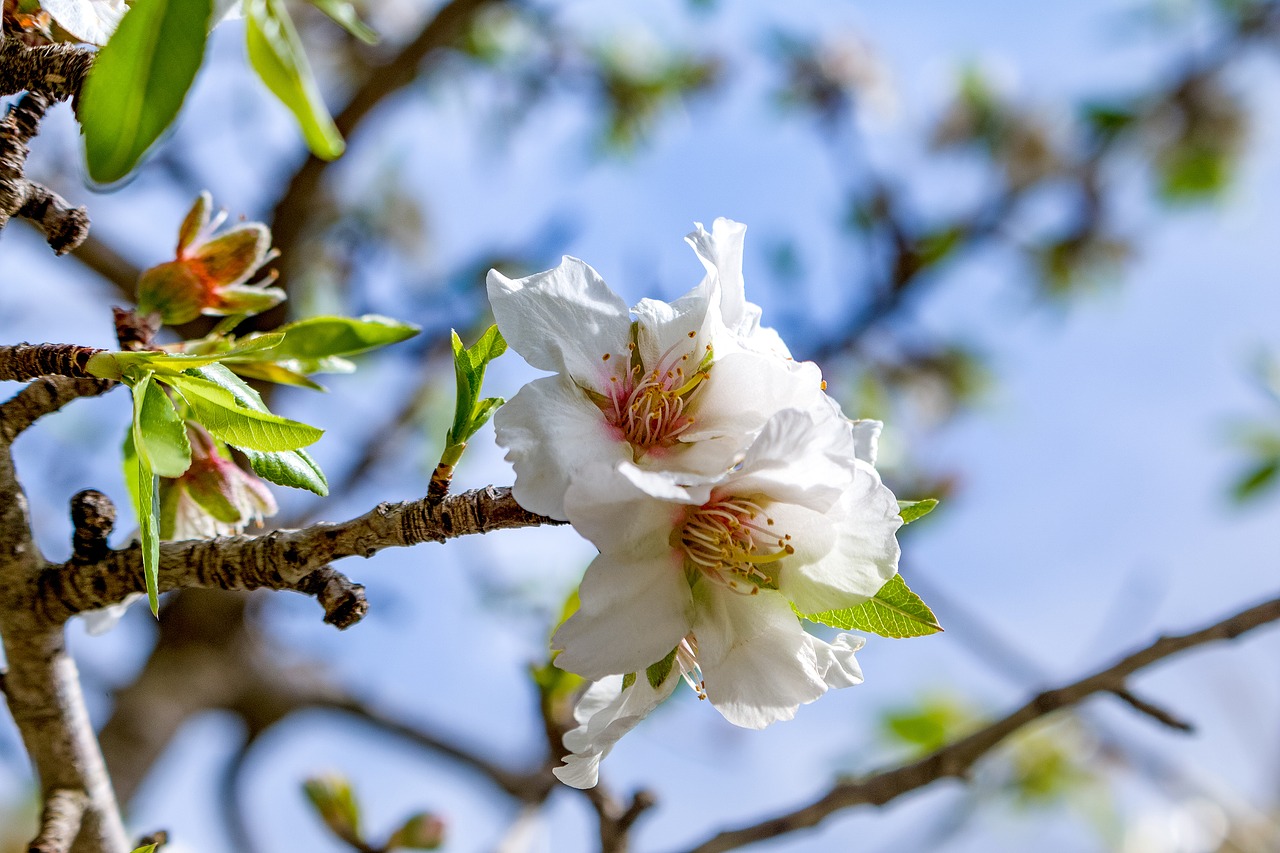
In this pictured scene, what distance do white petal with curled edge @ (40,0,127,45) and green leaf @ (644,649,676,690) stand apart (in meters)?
0.57

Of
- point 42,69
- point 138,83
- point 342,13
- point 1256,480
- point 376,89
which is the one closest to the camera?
point 138,83

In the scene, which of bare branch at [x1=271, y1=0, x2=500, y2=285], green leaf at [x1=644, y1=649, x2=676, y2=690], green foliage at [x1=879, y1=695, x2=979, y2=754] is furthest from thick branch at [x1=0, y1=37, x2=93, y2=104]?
green foliage at [x1=879, y1=695, x2=979, y2=754]

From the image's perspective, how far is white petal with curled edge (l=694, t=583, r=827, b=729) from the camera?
2.11ft

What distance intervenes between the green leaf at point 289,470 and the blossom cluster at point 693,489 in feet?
0.54

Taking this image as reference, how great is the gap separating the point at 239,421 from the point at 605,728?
0.31 meters

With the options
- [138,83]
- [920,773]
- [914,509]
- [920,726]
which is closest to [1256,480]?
[920,726]

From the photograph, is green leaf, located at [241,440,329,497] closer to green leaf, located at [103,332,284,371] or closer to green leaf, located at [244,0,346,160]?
green leaf, located at [103,332,284,371]

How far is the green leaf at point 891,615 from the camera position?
2.20 ft

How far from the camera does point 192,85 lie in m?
0.57

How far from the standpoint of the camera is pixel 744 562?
639 mm

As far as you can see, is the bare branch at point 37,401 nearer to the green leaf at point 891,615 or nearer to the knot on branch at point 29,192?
the knot on branch at point 29,192

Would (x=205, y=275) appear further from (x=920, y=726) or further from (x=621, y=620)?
(x=920, y=726)

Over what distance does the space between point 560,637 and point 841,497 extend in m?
0.19

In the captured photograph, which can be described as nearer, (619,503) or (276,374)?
(619,503)
